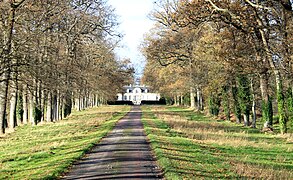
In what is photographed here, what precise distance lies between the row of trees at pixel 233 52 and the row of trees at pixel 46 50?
632cm

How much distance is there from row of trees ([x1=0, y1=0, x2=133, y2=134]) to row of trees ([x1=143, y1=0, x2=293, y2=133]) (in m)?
6.32

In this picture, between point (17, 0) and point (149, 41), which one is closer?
point (17, 0)

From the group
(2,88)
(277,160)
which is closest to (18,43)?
(2,88)

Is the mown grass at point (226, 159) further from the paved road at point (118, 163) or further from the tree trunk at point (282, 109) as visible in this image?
the tree trunk at point (282, 109)

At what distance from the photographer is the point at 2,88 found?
26188mm

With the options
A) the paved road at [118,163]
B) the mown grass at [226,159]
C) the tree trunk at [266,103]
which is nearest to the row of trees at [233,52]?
the tree trunk at [266,103]

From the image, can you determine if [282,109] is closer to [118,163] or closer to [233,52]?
[233,52]

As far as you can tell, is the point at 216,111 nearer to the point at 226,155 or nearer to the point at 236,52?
the point at 236,52

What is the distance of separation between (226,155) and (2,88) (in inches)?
571

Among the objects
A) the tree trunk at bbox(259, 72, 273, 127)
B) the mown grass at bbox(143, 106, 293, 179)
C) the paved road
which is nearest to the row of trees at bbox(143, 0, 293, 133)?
the tree trunk at bbox(259, 72, 273, 127)

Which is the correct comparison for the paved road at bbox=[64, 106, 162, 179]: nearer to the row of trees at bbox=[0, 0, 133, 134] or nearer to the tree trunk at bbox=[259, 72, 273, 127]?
the row of trees at bbox=[0, 0, 133, 134]

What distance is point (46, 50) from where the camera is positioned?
3328cm

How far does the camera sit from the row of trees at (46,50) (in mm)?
22938

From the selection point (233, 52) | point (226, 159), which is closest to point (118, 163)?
point (226, 159)
